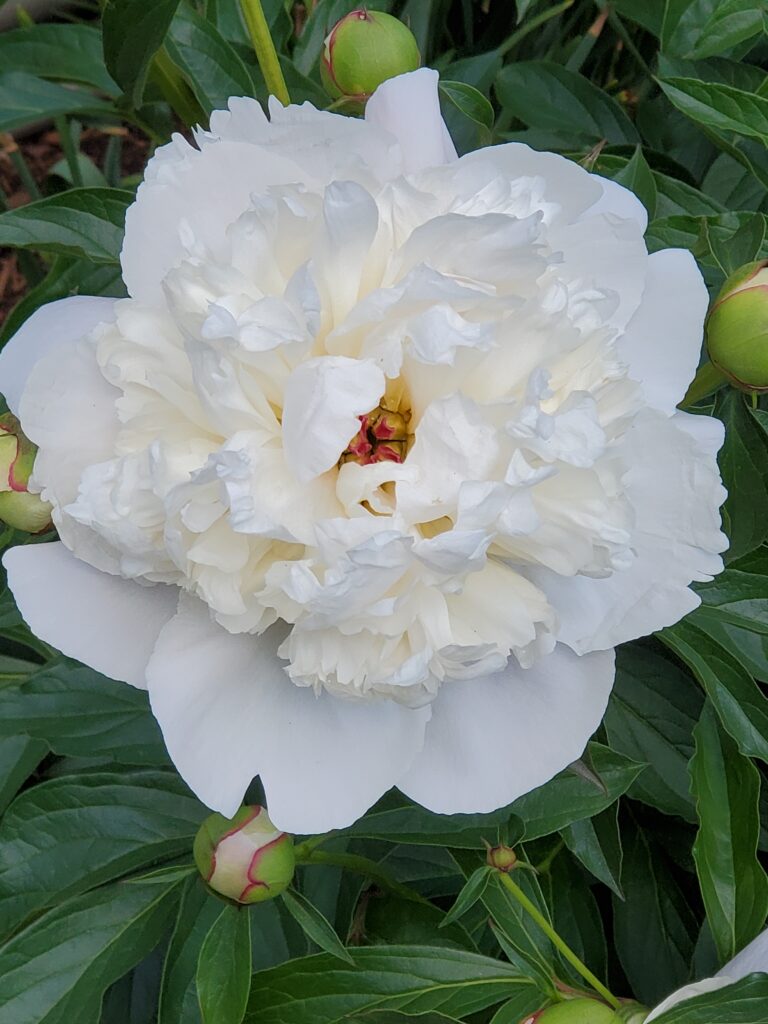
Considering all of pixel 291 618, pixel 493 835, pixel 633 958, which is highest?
pixel 291 618

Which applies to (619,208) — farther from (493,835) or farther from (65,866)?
(65,866)

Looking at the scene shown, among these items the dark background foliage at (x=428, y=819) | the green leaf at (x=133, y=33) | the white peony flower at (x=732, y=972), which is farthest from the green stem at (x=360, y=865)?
the green leaf at (x=133, y=33)

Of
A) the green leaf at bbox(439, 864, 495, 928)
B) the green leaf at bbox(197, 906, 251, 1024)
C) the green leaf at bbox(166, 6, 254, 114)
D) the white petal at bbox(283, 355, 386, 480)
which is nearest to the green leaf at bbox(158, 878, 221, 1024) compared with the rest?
the green leaf at bbox(197, 906, 251, 1024)

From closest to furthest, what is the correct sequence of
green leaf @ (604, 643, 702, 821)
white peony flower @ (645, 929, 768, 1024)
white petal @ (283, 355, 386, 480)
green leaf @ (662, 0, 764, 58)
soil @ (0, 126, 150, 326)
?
1. white petal @ (283, 355, 386, 480)
2. white peony flower @ (645, 929, 768, 1024)
3. green leaf @ (662, 0, 764, 58)
4. green leaf @ (604, 643, 702, 821)
5. soil @ (0, 126, 150, 326)

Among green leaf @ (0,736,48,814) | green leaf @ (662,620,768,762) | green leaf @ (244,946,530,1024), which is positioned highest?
green leaf @ (662,620,768,762)

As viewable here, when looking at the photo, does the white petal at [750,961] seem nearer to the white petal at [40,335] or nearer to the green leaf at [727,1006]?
the green leaf at [727,1006]

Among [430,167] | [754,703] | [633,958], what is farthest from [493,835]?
[430,167]

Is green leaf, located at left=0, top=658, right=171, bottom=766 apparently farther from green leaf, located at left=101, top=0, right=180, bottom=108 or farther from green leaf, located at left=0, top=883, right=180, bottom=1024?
green leaf, located at left=101, top=0, right=180, bottom=108
